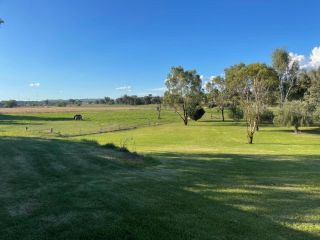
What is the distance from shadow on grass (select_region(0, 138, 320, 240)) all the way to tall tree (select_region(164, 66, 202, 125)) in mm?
51589

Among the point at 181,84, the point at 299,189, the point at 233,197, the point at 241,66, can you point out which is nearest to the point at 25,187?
the point at 233,197

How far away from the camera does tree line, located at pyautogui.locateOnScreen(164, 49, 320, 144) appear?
49031 millimetres

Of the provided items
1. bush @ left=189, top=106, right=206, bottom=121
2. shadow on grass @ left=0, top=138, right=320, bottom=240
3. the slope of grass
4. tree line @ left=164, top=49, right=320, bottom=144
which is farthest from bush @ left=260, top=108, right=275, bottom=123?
shadow on grass @ left=0, top=138, right=320, bottom=240

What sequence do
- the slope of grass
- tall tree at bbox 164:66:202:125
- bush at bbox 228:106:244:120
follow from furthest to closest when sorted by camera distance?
1. bush at bbox 228:106:244:120
2. tall tree at bbox 164:66:202:125
3. the slope of grass

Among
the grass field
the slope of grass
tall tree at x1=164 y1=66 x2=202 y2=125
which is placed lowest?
the slope of grass

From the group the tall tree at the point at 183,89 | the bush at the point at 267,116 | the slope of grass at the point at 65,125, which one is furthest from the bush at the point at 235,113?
the slope of grass at the point at 65,125

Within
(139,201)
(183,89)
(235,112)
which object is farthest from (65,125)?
(139,201)

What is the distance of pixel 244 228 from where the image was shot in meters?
5.83

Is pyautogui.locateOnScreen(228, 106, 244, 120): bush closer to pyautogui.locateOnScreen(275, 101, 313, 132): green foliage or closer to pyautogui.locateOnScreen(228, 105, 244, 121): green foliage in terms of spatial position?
pyautogui.locateOnScreen(228, 105, 244, 121): green foliage

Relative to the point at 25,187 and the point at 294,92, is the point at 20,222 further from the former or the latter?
the point at 294,92

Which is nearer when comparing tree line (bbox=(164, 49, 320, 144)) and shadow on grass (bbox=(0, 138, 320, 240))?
shadow on grass (bbox=(0, 138, 320, 240))

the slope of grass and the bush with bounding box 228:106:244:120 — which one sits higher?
the bush with bounding box 228:106:244:120

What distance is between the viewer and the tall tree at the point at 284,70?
73188 mm

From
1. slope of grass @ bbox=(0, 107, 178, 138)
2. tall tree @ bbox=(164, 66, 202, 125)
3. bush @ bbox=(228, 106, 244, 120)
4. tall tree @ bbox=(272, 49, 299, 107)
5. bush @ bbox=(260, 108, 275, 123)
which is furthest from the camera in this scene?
tall tree @ bbox=(272, 49, 299, 107)
